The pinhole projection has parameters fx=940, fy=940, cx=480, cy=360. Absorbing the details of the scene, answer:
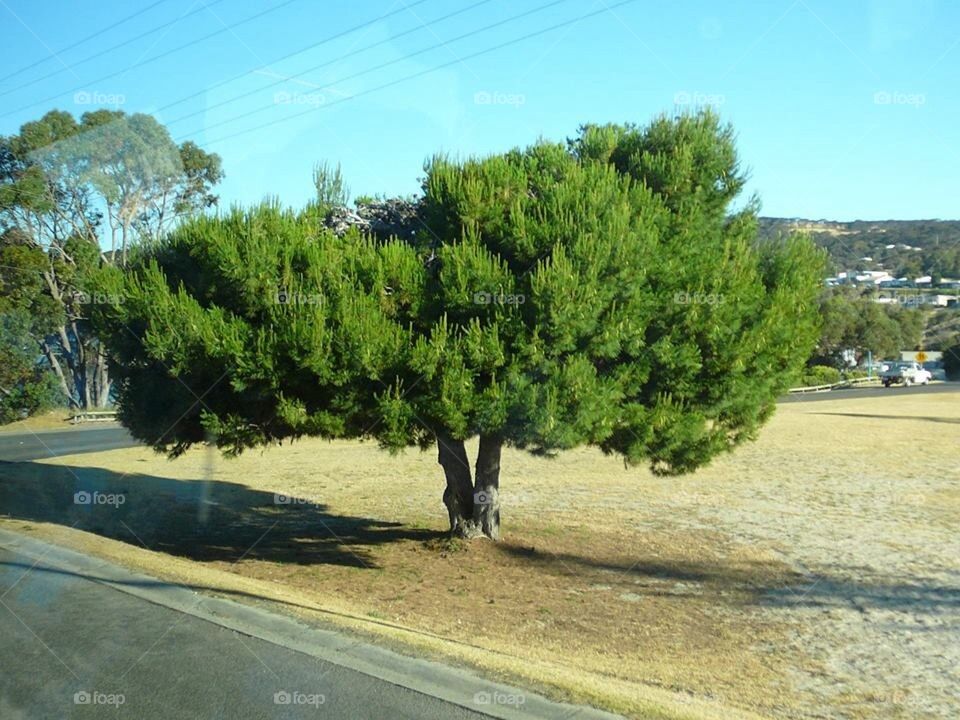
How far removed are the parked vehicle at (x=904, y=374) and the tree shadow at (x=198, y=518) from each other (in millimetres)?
53651

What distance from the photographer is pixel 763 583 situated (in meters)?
11.6

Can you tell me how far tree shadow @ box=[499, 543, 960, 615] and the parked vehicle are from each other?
55.0 metres

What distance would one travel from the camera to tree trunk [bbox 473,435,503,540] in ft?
41.8

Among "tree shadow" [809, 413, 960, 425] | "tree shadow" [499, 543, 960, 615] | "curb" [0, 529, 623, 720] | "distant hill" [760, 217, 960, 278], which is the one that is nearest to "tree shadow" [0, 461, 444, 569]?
"tree shadow" [499, 543, 960, 615]

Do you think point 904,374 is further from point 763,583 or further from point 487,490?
point 487,490

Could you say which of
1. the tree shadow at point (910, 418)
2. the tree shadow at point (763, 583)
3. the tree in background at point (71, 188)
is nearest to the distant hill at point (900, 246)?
the tree shadow at point (910, 418)

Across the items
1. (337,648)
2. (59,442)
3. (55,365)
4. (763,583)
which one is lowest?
(763,583)

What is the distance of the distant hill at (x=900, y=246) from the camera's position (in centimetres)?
9912

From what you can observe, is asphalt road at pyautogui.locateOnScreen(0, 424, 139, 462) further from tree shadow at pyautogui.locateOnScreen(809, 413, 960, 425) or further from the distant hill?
the distant hill

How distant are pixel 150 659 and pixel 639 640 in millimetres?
4666

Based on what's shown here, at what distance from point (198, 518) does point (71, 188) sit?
21096mm

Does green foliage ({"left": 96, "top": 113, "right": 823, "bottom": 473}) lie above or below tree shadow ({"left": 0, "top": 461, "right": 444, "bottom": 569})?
above

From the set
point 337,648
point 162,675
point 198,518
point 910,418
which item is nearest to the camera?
point 162,675

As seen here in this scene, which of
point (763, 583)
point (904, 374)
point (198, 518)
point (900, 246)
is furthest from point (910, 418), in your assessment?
point (900, 246)
